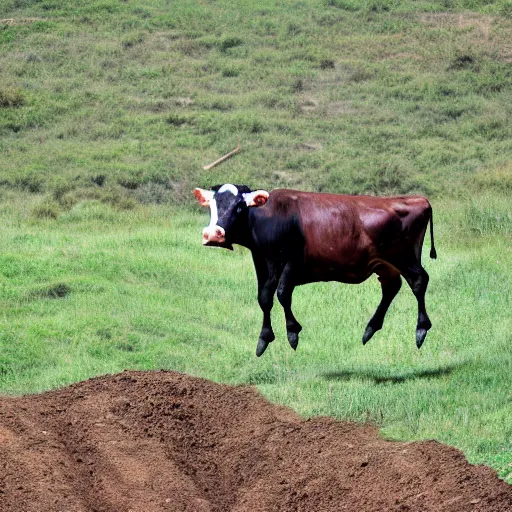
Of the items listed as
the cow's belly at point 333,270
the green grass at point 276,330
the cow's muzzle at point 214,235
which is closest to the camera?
the cow's muzzle at point 214,235

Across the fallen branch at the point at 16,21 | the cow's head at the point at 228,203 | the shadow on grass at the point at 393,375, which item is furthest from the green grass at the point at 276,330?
the fallen branch at the point at 16,21

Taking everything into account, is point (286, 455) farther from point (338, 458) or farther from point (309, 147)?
point (309, 147)

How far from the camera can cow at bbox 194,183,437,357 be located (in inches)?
388

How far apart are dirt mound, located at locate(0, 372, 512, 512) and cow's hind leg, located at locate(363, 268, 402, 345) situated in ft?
4.18

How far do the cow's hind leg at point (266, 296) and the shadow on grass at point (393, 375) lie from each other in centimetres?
147

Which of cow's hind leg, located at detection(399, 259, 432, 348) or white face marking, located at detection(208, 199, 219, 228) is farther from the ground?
white face marking, located at detection(208, 199, 219, 228)

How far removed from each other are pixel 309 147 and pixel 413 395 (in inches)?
635

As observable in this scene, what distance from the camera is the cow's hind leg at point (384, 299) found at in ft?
35.4

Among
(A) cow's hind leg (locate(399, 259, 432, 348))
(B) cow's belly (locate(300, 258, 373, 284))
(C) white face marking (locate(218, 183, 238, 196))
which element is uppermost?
(C) white face marking (locate(218, 183, 238, 196))

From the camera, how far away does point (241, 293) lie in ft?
50.6

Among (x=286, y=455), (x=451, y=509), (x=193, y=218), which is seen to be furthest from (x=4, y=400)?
(x=193, y=218)

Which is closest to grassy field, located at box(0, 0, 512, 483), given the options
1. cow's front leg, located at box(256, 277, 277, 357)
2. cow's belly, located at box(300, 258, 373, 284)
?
cow's front leg, located at box(256, 277, 277, 357)

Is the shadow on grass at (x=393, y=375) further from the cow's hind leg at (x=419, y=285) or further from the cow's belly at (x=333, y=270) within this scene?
the cow's belly at (x=333, y=270)

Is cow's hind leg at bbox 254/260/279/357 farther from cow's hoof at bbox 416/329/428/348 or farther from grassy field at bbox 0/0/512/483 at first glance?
cow's hoof at bbox 416/329/428/348
